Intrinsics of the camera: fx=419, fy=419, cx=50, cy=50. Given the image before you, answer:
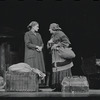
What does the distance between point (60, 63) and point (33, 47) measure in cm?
116

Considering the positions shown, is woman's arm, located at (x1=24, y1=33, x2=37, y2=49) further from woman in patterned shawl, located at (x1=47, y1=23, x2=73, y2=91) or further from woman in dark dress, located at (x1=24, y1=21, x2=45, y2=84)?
woman in patterned shawl, located at (x1=47, y1=23, x2=73, y2=91)

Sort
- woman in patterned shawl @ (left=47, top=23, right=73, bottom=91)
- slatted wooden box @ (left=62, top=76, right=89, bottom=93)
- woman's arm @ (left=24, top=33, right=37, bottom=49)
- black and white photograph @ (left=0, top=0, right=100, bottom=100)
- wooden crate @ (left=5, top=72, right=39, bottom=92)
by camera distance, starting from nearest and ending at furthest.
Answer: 1. slatted wooden box @ (left=62, top=76, right=89, bottom=93)
2. wooden crate @ (left=5, top=72, right=39, bottom=92)
3. woman in patterned shawl @ (left=47, top=23, right=73, bottom=91)
4. woman's arm @ (left=24, top=33, right=37, bottom=49)
5. black and white photograph @ (left=0, top=0, right=100, bottom=100)

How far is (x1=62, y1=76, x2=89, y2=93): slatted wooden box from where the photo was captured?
42.0 feet

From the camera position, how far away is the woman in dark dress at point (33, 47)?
14.6 metres

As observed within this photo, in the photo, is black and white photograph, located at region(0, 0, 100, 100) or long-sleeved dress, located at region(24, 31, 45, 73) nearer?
long-sleeved dress, located at region(24, 31, 45, 73)

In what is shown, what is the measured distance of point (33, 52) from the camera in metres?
14.6

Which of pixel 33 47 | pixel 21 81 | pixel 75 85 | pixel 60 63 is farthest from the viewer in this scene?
pixel 33 47

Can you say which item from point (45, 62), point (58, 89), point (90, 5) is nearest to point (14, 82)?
point (58, 89)

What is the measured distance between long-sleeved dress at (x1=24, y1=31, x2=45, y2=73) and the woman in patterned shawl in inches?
25.2

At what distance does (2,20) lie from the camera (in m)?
15.4

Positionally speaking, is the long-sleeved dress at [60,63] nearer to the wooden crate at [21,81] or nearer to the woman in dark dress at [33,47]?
the woman in dark dress at [33,47]

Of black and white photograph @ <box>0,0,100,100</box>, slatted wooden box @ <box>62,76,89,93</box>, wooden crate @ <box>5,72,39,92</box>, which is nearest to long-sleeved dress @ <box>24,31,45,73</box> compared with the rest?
black and white photograph @ <box>0,0,100,100</box>

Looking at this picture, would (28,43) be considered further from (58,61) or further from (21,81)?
(21,81)

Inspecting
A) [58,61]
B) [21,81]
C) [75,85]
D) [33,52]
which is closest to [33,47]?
[33,52]
